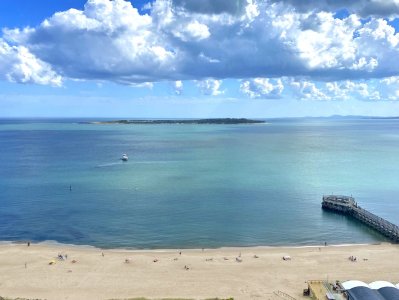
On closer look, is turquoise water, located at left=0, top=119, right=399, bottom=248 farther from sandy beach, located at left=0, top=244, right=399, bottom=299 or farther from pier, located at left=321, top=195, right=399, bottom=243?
sandy beach, located at left=0, top=244, right=399, bottom=299

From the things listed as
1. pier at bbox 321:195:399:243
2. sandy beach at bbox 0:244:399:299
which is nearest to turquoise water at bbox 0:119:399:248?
pier at bbox 321:195:399:243

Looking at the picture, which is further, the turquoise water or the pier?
the pier

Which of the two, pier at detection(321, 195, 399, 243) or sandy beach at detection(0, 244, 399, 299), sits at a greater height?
pier at detection(321, 195, 399, 243)

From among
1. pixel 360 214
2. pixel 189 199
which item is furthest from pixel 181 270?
pixel 360 214

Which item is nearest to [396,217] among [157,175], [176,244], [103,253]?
[176,244]

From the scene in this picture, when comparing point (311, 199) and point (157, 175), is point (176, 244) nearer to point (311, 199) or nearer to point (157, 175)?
point (311, 199)

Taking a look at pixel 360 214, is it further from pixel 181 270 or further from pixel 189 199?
pixel 181 270
